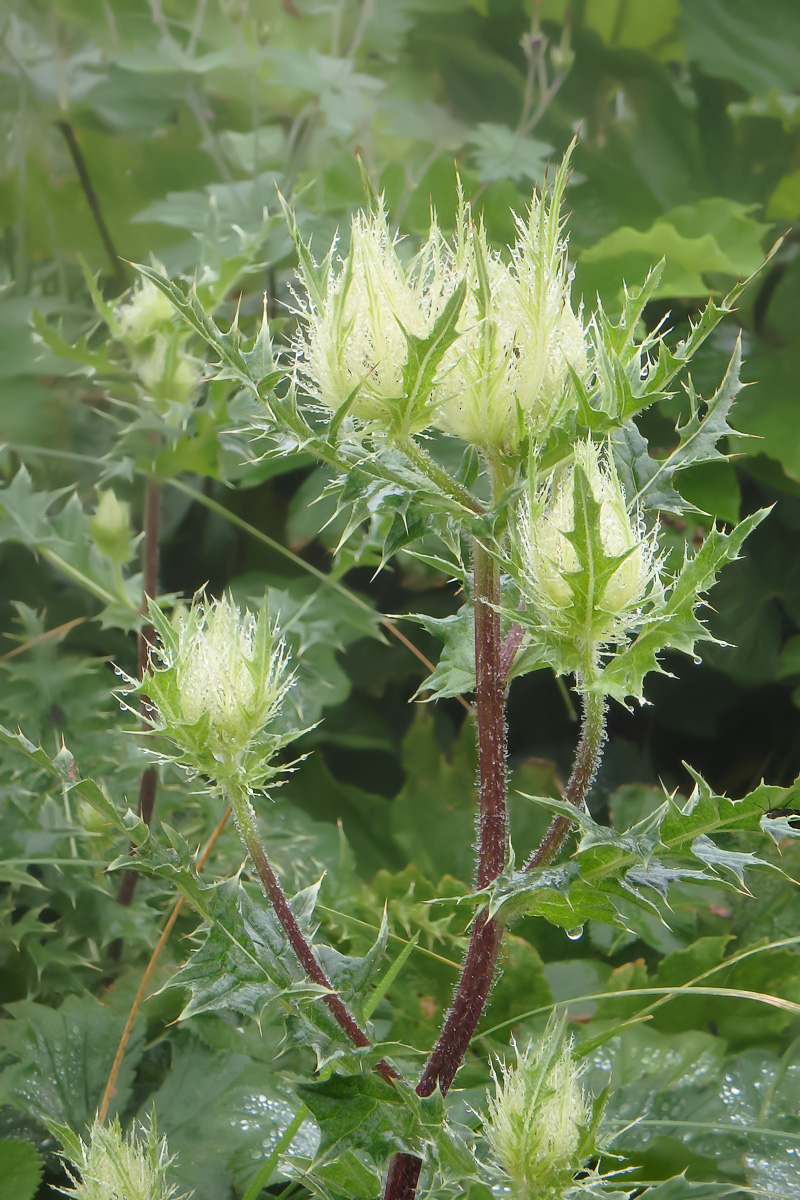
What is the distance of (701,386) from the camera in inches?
46.7

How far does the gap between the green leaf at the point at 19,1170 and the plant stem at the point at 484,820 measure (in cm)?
30

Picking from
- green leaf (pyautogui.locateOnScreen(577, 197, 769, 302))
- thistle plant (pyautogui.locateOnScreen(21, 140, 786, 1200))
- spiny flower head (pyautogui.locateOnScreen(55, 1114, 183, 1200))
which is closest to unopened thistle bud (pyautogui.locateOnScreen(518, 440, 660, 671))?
thistle plant (pyautogui.locateOnScreen(21, 140, 786, 1200))

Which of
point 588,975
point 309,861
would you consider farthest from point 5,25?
point 588,975

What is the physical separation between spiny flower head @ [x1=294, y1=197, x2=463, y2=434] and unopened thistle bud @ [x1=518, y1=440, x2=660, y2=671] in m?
0.07

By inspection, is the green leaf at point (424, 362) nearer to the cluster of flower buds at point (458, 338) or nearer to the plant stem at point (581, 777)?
the cluster of flower buds at point (458, 338)

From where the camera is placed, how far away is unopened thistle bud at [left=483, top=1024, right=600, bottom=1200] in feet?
1.49

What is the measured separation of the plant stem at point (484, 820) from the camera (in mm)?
472

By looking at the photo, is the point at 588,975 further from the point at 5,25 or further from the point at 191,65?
the point at 5,25

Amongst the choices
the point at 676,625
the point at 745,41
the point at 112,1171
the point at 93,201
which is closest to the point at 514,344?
the point at 676,625

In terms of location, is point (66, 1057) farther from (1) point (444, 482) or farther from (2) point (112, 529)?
(1) point (444, 482)

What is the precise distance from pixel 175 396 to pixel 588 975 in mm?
583

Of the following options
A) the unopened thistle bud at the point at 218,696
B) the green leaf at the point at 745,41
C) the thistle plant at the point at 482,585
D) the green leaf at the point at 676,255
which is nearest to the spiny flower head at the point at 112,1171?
the thistle plant at the point at 482,585

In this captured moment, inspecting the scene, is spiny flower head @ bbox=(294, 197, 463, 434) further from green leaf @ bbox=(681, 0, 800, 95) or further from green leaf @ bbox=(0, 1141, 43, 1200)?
green leaf @ bbox=(681, 0, 800, 95)

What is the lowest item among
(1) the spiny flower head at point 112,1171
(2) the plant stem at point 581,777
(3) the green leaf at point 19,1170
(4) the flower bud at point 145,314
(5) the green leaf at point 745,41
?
(3) the green leaf at point 19,1170
